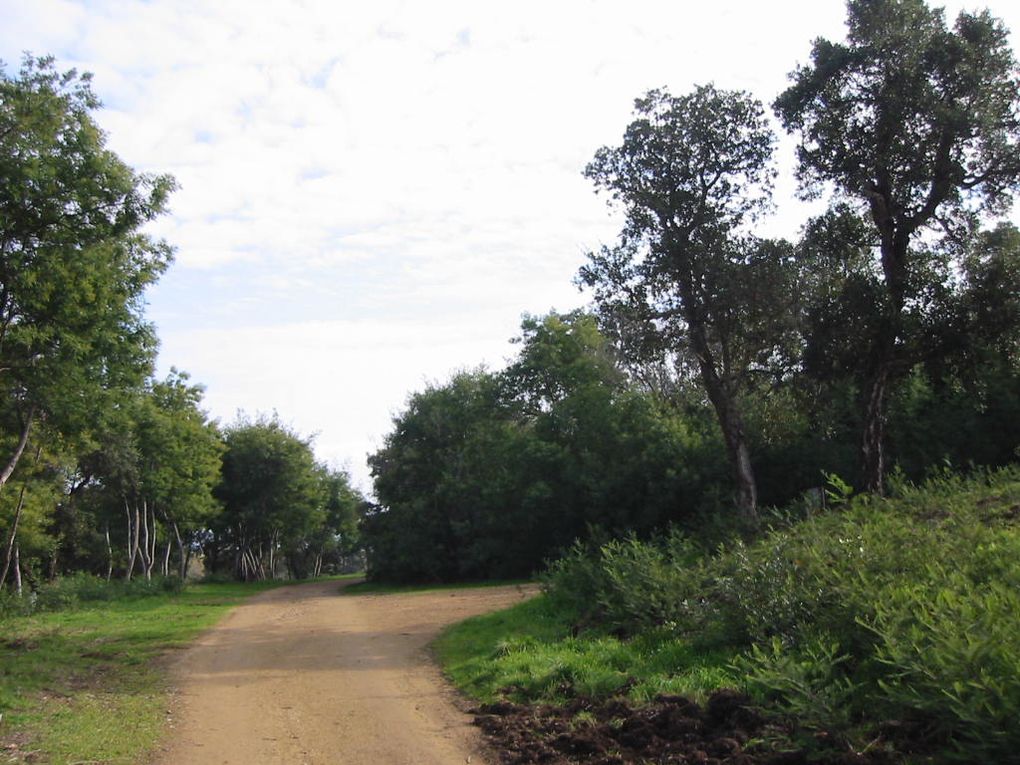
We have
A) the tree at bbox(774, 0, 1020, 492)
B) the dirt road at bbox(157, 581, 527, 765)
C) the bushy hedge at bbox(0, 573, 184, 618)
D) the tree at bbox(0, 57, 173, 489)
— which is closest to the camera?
the dirt road at bbox(157, 581, 527, 765)

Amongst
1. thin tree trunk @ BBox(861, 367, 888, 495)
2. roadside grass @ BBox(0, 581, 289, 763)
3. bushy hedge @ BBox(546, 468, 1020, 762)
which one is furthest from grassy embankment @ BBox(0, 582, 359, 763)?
thin tree trunk @ BBox(861, 367, 888, 495)

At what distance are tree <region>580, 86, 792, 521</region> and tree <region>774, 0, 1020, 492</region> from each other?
1.53m

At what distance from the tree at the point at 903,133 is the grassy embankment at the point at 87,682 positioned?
14787 mm

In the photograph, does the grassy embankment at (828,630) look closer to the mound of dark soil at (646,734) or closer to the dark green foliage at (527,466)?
the mound of dark soil at (646,734)

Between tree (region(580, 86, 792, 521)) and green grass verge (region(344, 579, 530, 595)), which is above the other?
tree (region(580, 86, 792, 521))

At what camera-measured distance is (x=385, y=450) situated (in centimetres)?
4225

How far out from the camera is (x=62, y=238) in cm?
1565

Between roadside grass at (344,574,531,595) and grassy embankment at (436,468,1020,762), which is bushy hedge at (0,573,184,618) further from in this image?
grassy embankment at (436,468,1020,762)

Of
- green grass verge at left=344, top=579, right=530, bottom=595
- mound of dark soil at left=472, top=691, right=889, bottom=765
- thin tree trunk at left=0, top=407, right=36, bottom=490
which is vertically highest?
thin tree trunk at left=0, top=407, right=36, bottom=490

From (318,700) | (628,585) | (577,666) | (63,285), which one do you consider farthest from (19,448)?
(577,666)

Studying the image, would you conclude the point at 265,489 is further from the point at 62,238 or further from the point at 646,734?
the point at 646,734

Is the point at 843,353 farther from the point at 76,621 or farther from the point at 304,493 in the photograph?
the point at 304,493

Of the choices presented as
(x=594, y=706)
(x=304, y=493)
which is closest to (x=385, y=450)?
(x=304, y=493)

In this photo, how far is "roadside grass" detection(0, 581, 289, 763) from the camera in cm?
827
